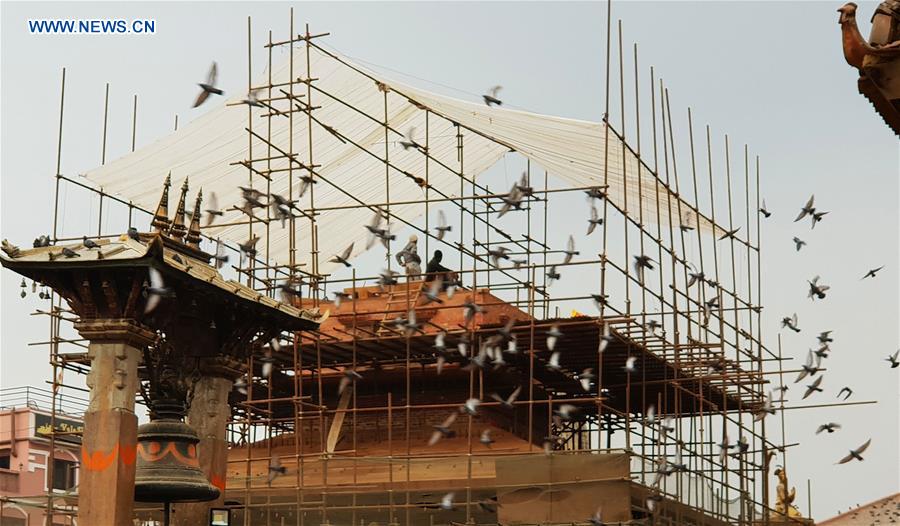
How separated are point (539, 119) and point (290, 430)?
34.1 feet

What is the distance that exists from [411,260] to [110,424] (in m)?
12.9

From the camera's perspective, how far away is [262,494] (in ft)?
108

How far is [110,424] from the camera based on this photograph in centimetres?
2066

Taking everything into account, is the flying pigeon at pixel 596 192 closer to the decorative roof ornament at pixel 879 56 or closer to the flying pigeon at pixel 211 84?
the flying pigeon at pixel 211 84

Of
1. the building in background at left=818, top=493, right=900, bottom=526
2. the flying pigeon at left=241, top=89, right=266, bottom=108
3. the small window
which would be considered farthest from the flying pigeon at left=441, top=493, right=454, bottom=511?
the small window

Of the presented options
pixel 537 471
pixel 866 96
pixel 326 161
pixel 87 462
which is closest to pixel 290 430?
pixel 326 161

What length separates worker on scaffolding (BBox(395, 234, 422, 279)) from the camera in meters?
32.5

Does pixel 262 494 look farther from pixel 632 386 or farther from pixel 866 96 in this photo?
pixel 866 96

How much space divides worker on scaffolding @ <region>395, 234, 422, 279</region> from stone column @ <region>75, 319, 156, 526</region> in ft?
37.7

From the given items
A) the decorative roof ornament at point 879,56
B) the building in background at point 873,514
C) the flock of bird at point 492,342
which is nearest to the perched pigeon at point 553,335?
the flock of bird at point 492,342

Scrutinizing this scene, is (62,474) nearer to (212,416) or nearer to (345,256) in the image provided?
(345,256)

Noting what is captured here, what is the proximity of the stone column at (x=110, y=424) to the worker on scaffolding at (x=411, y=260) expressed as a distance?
37.7ft

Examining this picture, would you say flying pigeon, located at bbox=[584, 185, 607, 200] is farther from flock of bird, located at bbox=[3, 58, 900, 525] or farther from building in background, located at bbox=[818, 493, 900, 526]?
building in background, located at bbox=[818, 493, 900, 526]

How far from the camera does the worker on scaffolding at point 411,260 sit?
107ft
